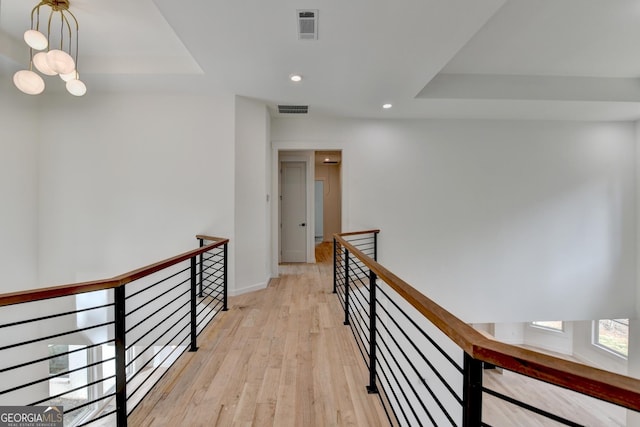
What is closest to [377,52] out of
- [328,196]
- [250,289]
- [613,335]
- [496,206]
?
[250,289]

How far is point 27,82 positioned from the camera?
2406 mm

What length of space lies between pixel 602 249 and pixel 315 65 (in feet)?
20.1

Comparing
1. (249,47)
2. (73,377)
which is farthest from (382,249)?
(73,377)

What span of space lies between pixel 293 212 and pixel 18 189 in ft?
13.9

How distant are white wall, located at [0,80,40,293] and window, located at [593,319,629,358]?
409 inches

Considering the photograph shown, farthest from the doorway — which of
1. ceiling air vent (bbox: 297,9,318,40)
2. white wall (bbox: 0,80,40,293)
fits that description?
white wall (bbox: 0,80,40,293)

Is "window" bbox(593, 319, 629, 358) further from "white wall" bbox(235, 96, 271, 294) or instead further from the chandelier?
the chandelier

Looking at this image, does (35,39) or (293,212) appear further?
(293,212)

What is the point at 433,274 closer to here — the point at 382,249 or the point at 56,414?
the point at 382,249

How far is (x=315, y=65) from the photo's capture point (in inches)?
124

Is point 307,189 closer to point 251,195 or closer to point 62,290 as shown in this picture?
point 251,195

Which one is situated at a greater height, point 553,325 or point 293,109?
point 293,109

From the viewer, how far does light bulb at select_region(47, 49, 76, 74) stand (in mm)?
2279

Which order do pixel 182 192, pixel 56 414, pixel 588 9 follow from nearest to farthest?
1. pixel 56 414
2. pixel 588 9
3. pixel 182 192
